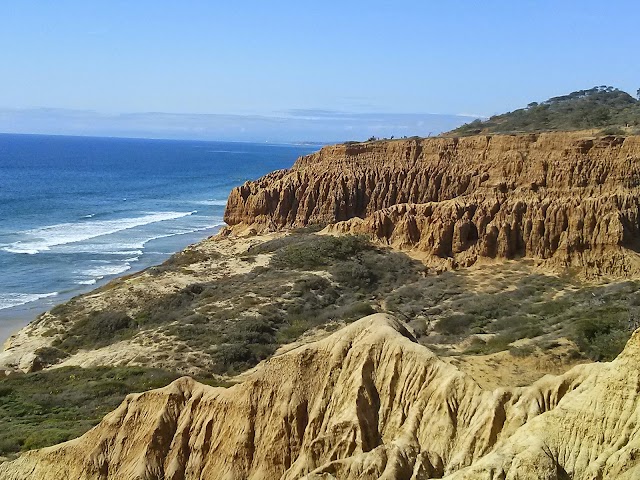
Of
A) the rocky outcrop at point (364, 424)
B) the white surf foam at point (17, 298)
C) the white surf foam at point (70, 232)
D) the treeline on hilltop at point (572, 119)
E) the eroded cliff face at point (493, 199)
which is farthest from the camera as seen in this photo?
the white surf foam at point (70, 232)

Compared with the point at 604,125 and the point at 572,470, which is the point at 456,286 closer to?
the point at 604,125

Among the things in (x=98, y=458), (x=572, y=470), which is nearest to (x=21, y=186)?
(x=98, y=458)

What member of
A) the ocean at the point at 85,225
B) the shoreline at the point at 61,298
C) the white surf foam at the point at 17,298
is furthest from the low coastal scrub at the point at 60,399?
the white surf foam at the point at 17,298

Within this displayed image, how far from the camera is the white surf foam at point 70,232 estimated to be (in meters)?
66.8

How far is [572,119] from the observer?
56.8m

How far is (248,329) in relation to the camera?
3284 centimetres

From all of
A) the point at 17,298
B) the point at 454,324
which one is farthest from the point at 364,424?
the point at 17,298

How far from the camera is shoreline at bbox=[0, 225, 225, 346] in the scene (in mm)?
42062

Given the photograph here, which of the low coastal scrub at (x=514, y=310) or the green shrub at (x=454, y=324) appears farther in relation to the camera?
the green shrub at (x=454, y=324)

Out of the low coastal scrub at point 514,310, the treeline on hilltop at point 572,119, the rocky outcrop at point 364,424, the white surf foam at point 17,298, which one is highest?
the treeline on hilltop at point 572,119

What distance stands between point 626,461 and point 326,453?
5575 mm

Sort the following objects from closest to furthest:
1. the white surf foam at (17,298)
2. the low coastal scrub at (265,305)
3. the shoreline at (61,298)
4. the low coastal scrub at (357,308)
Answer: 1. the low coastal scrub at (357,308)
2. the low coastal scrub at (265,305)
3. the shoreline at (61,298)
4. the white surf foam at (17,298)

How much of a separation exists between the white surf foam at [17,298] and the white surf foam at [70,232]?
14365mm

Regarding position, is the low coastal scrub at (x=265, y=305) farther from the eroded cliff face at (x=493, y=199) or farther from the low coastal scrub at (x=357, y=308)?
the eroded cliff face at (x=493, y=199)
